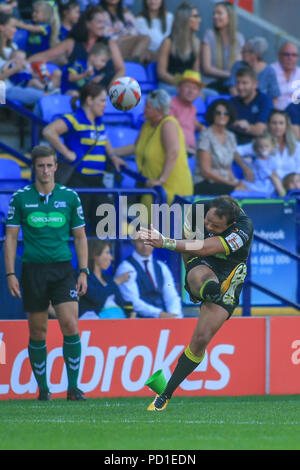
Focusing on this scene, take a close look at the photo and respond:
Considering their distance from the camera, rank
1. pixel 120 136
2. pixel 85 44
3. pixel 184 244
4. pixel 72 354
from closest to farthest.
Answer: pixel 184 244 < pixel 72 354 < pixel 120 136 < pixel 85 44

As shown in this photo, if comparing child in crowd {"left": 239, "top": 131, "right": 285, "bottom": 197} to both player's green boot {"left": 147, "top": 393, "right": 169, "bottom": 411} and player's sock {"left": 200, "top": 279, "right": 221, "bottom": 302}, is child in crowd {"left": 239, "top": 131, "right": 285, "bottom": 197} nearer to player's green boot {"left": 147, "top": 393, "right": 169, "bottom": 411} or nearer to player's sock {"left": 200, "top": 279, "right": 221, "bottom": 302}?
player's sock {"left": 200, "top": 279, "right": 221, "bottom": 302}

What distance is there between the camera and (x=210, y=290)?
7.96 meters

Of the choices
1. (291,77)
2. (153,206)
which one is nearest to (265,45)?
(291,77)

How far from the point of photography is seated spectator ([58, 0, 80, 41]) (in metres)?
13.2

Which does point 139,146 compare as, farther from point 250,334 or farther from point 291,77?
point 291,77

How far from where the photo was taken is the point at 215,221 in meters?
8.04

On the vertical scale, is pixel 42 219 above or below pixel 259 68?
below

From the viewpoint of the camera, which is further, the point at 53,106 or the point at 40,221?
the point at 53,106

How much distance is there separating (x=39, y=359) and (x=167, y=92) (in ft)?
16.7

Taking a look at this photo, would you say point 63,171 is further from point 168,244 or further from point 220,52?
point 220,52

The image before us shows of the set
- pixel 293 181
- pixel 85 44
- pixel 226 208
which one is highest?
pixel 85 44

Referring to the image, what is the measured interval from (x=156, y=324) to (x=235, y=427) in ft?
10.4

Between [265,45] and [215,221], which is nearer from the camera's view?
[215,221]

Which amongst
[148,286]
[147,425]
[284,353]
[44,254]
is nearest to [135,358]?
[148,286]
